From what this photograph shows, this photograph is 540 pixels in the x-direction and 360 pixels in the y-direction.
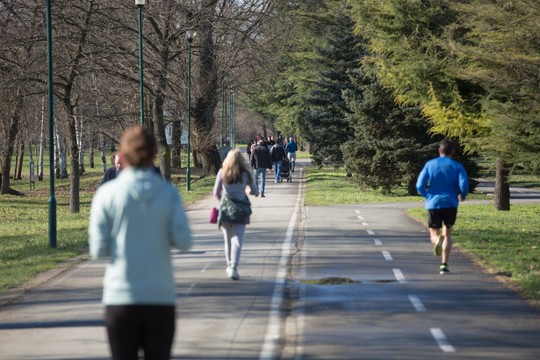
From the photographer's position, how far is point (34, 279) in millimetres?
13945

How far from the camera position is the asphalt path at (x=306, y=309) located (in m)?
8.92

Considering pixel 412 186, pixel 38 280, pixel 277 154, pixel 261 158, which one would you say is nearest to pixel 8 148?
pixel 277 154

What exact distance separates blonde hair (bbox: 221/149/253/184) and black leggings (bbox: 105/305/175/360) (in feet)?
25.9

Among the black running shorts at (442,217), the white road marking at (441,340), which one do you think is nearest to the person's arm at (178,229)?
the white road marking at (441,340)

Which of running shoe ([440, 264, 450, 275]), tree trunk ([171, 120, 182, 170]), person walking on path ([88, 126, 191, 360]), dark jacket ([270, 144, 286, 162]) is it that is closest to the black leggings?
person walking on path ([88, 126, 191, 360])

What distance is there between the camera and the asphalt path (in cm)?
892

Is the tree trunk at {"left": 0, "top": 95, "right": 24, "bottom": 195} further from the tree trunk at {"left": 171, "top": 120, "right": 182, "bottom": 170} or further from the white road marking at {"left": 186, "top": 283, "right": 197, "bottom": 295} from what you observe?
the white road marking at {"left": 186, "top": 283, "right": 197, "bottom": 295}

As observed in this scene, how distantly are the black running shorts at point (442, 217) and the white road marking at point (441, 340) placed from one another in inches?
164

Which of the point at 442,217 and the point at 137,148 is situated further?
the point at 442,217

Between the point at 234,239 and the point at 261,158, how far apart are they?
20.3 m

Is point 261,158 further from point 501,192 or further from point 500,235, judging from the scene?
point 500,235

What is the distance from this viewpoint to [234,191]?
13312 millimetres

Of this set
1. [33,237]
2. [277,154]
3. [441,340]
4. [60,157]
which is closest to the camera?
[441,340]

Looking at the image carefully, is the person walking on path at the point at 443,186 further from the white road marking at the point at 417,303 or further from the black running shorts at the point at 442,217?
the white road marking at the point at 417,303
